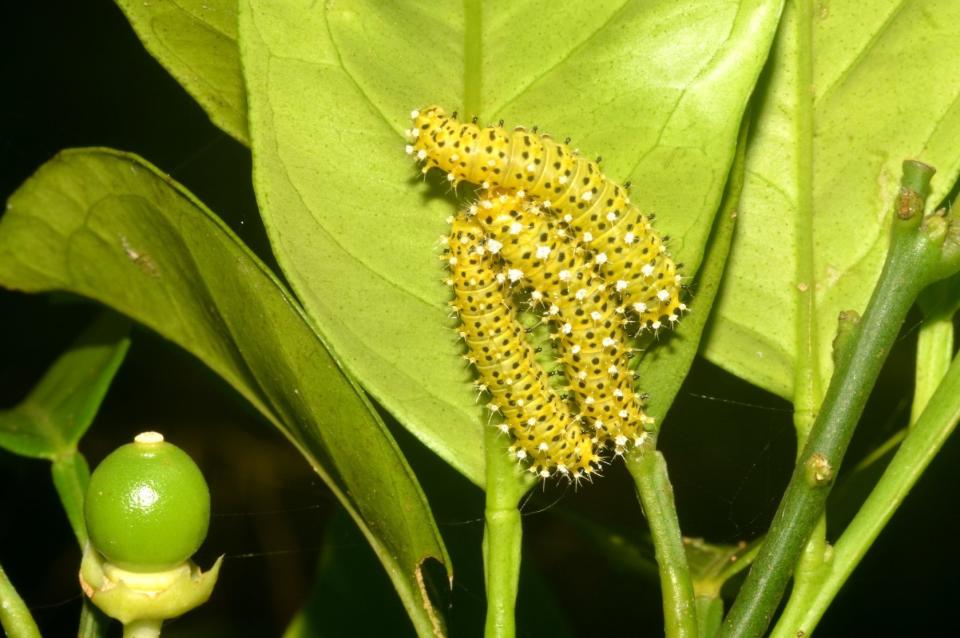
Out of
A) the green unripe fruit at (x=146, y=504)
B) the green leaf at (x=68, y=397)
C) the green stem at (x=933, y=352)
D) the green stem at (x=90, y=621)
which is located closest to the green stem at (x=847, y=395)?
the green stem at (x=933, y=352)

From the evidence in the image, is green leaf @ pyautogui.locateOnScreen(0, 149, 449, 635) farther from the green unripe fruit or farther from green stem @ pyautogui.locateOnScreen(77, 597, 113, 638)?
green stem @ pyautogui.locateOnScreen(77, 597, 113, 638)

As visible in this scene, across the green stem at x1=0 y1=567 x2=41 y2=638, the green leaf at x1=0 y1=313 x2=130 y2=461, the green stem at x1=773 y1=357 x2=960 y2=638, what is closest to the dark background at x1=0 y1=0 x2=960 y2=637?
the green leaf at x1=0 y1=313 x2=130 y2=461

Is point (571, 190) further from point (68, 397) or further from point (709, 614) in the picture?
point (68, 397)

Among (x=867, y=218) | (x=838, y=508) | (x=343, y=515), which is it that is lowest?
(x=343, y=515)

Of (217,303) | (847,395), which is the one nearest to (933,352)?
(847,395)

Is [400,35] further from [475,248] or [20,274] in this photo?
[20,274]

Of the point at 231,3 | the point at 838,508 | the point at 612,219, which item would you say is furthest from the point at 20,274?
the point at 838,508

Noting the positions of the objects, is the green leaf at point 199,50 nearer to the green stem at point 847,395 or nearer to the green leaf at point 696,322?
the green leaf at point 696,322
